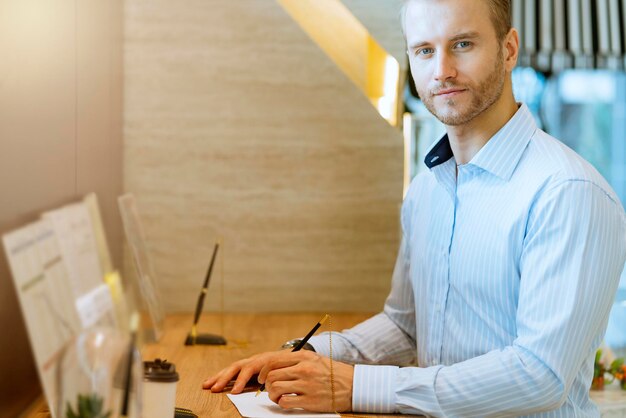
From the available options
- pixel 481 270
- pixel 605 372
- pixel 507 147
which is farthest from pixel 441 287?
pixel 605 372

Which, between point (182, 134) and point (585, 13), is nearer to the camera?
point (182, 134)

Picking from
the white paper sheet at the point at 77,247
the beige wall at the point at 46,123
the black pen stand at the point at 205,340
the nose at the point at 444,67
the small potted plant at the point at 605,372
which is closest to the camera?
the white paper sheet at the point at 77,247

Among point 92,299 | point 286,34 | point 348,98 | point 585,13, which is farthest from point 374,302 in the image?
point 585,13

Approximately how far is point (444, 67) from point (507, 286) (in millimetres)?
431

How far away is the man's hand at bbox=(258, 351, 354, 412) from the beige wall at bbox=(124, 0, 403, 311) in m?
1.09

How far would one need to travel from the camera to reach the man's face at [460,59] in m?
1.62

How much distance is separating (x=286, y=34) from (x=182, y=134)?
0.43 metres

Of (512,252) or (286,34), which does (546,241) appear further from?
(286,34)

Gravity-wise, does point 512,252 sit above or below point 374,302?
above

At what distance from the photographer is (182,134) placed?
253 centimetres

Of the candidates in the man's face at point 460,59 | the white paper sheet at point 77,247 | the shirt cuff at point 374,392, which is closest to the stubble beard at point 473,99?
the man's face at point 460,59

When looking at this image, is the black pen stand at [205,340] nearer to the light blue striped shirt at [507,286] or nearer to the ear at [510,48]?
the light blue striped shirt at [507,286]

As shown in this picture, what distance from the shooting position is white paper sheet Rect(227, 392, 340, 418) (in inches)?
55.2

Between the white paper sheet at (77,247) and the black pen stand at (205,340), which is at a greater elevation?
the white paper sheet at (77,247)
